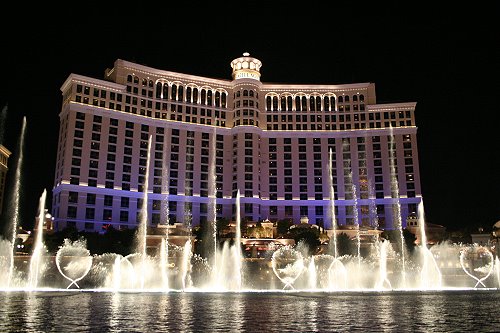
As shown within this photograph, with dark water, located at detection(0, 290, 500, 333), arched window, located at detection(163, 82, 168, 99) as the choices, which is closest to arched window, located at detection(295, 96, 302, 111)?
arched window, located at detection(163, 82, 168, 99)

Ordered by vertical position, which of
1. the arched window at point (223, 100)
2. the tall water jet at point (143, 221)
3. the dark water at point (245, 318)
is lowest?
the dark water at point (245, 318)

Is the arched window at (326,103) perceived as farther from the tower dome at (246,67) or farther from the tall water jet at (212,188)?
the tall water jet at (212,188)

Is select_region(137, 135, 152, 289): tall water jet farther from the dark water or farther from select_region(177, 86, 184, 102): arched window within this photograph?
the dark water

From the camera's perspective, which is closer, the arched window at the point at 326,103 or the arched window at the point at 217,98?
the arched window at the point at 217,98

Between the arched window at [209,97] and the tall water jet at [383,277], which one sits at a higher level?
the arched window at [209,97]

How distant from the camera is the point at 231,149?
4628 inches

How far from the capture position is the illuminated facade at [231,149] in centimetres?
10538

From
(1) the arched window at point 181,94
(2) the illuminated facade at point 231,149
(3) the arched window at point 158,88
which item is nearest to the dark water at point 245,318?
(2) the illuminated facade at point 231,149

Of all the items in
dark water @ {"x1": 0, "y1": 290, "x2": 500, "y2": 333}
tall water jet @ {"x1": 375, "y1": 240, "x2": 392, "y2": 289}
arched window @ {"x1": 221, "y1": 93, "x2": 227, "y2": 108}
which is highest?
arched window @ {"x1": 221, "y1": 93, "x2": 227, "y2": 108}

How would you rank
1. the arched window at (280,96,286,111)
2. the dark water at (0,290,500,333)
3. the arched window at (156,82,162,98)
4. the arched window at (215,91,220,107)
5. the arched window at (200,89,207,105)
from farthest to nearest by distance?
the arched window at (280,96,286,111), the arched window at (215,91,220,107), the arched window at (200,89,207,105), the arched window at (156,82,162,98), the dark water at (0,290,500,333)

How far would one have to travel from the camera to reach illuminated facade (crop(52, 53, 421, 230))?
105m

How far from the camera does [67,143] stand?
4016 inches

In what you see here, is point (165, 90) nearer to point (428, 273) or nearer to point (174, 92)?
point (174, 92)

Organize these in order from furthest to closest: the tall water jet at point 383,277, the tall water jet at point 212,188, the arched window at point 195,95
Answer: the arched window at point 195,95 < the tall water jet at point 212,188 < the tall water jet at point 383,277
